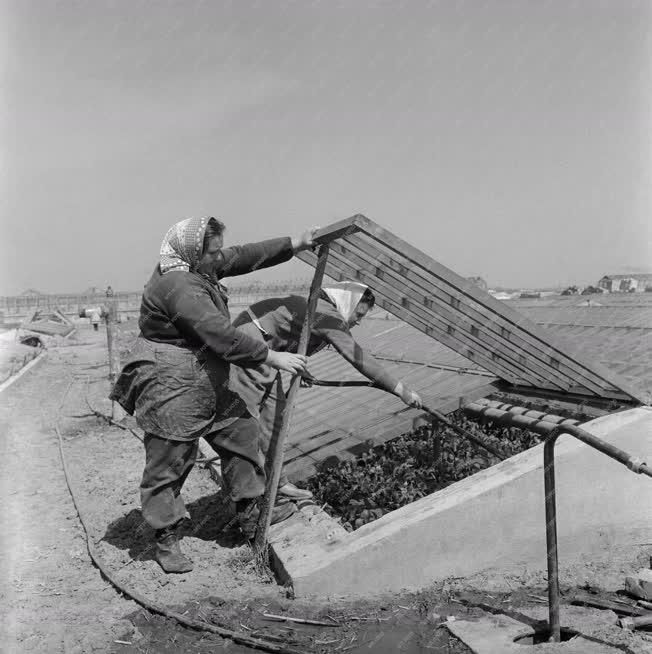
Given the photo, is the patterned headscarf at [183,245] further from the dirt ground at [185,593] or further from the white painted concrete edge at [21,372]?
the white painted concrete edge at [21,372]

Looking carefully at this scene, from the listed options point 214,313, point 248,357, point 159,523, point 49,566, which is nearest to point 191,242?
point 214,313

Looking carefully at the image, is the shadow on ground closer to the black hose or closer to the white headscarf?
the black hose

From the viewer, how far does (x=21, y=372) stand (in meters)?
13.6

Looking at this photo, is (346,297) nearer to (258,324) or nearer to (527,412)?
(258,324)

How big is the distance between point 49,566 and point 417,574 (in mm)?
2179

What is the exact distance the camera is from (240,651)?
9.48ft

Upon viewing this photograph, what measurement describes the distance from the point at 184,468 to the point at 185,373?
547 millimetres

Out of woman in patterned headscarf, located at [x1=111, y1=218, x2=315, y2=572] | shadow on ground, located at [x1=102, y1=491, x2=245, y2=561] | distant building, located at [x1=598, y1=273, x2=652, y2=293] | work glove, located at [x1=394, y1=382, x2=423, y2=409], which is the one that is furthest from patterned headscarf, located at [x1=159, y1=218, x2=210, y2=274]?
distant building, located at [x1=598, y1=273, x2=652, y2=293]

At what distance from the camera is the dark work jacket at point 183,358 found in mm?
3346

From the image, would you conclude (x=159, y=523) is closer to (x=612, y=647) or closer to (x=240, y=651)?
(x=240, y=651)

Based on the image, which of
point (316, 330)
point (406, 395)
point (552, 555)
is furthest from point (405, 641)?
point (316, 330)

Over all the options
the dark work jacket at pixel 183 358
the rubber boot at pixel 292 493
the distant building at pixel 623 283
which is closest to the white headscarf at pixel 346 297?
the dark work jacket at pixel 183 358

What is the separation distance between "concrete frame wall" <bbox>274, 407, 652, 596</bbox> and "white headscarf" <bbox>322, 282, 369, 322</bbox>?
1185 millimetres

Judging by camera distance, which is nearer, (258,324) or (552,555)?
(552,555)
